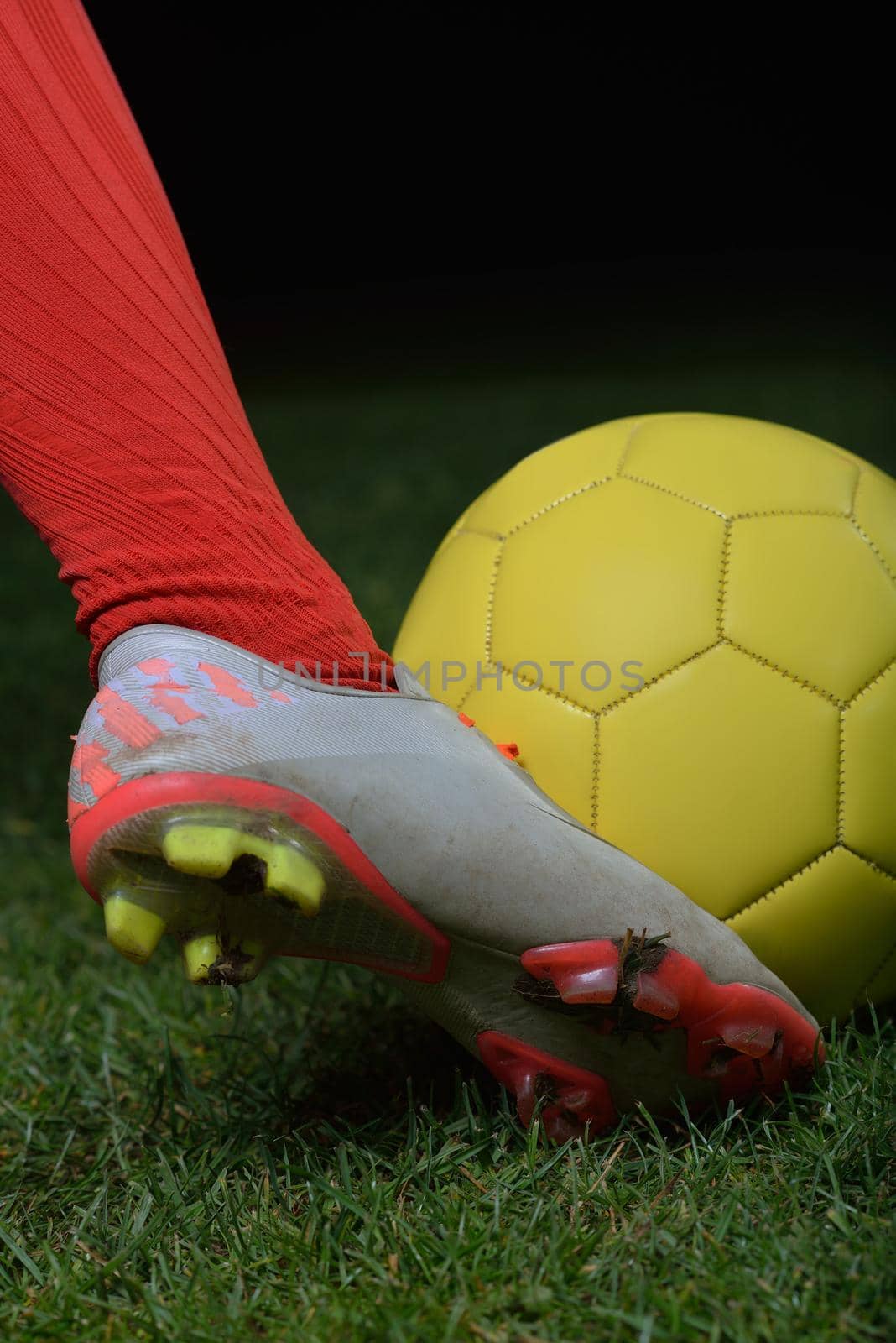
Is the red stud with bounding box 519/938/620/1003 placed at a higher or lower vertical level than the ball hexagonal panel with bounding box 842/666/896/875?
lower

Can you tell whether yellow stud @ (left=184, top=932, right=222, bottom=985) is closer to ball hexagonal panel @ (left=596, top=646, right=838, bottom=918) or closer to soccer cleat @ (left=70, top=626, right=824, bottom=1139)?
soccer cleat @ (left=70, top=626, right=824, bottom=1139)

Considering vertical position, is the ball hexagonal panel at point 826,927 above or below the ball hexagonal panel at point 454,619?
below

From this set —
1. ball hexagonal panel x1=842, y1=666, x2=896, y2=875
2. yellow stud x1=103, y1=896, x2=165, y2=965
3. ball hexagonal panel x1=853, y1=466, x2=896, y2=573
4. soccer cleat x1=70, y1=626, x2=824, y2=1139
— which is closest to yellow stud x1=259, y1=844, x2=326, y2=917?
soccer cleat x1=70, y1=626, x2=824, y2=1139

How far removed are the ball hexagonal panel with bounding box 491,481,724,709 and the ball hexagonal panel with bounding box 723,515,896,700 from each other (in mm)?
30

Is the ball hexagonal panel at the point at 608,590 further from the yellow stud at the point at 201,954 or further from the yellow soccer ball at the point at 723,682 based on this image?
the yellow stud at the point at 201,954

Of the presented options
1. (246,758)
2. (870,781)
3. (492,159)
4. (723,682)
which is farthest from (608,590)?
(492,159)

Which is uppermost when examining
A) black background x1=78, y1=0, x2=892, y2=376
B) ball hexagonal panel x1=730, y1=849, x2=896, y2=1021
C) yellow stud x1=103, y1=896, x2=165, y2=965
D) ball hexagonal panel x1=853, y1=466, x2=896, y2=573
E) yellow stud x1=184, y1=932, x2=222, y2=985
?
black background x1=78, y1=0, x2=892, y2=376

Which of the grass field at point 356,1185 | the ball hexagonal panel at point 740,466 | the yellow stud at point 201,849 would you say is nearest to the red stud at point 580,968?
the grass field at point 356,1185

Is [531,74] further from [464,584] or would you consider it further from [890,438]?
[464,584]

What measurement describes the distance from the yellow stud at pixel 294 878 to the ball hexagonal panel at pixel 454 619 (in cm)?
36

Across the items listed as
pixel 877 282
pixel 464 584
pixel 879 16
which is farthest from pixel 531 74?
pixel 464 584

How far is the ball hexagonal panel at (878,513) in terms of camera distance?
1259 millimetres

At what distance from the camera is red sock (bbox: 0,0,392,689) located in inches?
41.5

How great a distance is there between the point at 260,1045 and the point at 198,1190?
28 centimetres
